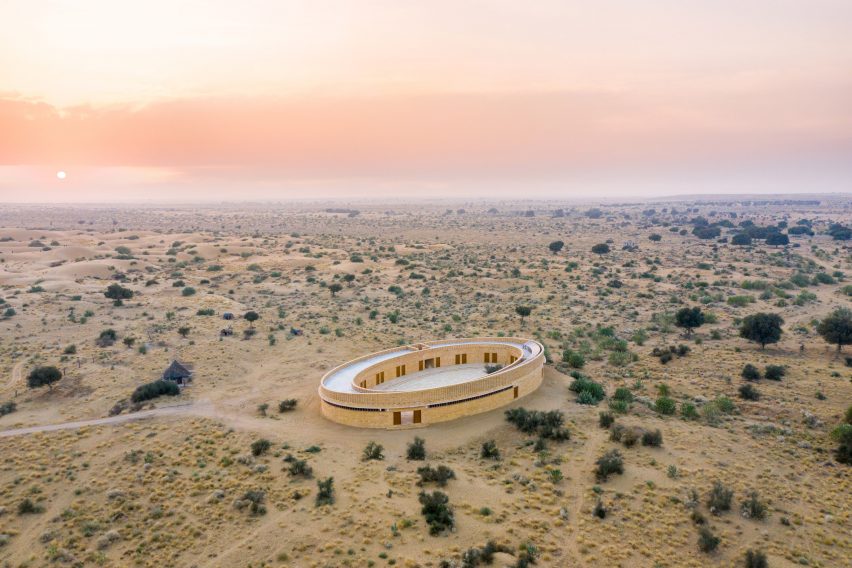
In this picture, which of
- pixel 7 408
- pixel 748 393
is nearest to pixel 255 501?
pixel 7 408

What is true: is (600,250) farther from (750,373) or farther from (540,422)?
(540,422)

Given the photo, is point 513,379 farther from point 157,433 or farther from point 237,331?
point 237,331

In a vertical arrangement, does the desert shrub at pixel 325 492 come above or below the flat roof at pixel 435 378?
below

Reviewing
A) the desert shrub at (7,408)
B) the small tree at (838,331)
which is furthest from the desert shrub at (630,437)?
the desert shrub at (7,408)

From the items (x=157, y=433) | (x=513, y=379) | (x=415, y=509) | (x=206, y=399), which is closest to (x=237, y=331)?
(x=206, y=399)

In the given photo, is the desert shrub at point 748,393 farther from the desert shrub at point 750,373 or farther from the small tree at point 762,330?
the small tree at point 762,330

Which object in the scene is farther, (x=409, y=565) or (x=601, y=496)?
(x=601, y=496)
